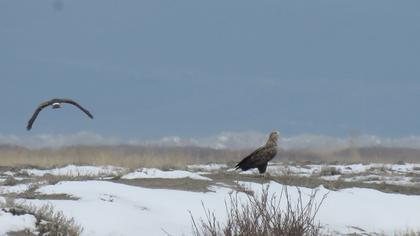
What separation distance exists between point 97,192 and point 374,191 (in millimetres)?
5932

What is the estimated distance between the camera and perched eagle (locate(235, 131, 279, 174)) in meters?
17.9

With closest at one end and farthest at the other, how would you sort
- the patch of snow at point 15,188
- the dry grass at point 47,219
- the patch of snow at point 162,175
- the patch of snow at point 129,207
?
the dry grass at point 47,219
the patch of snow at point 129,207
the patch of snow at point 15,188
the patch of snow at point 162,175

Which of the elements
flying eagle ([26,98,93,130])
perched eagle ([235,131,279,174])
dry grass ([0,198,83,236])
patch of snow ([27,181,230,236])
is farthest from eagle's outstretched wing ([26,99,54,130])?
perched eagle ([235,131,279,174])

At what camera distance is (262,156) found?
17906 millimetres

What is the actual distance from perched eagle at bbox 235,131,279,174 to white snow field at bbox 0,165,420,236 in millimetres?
1144

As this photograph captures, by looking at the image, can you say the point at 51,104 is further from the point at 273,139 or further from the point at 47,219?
the point at 273,139

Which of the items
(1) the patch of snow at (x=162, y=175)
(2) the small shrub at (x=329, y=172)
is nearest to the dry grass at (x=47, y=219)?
(1) the patch of snow at (x=162, y=175)

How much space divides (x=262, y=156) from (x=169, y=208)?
15.7 feet

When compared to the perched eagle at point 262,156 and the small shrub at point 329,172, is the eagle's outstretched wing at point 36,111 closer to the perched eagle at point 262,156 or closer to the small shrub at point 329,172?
the perched eagle at point 262,156

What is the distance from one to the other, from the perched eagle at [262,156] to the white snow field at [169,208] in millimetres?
1144

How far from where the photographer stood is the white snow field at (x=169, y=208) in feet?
39.5

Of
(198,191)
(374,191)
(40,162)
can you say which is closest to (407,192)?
(374,191)

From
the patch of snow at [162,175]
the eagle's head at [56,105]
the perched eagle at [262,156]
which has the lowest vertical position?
the patch of snow at [162,175]

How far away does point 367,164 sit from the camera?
2670 cm
